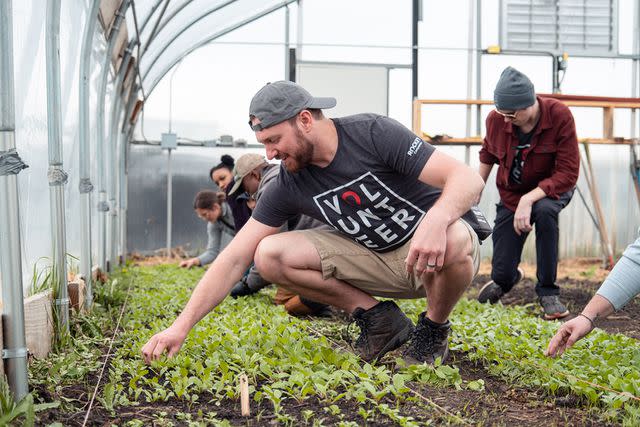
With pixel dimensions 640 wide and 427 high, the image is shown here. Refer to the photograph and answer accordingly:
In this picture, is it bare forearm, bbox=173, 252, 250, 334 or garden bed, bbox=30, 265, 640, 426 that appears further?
bare forearm, bbox=173, 252, 250, 334

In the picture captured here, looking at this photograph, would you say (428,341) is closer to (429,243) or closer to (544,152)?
(429,243)

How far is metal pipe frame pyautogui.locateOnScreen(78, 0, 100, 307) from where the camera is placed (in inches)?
200

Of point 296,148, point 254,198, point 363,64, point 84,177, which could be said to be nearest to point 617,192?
point 363,64

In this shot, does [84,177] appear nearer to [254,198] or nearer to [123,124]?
[254,198]

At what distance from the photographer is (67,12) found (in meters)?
5.53

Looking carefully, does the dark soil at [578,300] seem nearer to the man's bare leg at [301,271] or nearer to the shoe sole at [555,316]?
the shoe sole at [555,316]

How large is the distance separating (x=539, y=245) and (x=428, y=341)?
213cm

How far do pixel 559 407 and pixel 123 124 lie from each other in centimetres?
817

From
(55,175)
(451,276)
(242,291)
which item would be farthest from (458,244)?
(242,291)

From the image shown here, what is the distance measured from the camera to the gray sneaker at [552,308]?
198 inches

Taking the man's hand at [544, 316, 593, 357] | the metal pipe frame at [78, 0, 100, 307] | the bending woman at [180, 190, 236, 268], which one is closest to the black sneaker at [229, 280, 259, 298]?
the metal pipe frame at [78, 0, 100, 307]

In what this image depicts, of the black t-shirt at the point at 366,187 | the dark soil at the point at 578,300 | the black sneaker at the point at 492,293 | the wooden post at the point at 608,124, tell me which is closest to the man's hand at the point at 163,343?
the black t-shirt at the point at 366,187

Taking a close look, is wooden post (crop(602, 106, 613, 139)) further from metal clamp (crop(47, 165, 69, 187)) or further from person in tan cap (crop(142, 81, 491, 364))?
metal clamp (crop(47, 165, 69, 187))

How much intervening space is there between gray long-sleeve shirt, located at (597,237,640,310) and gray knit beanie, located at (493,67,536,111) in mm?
2346
